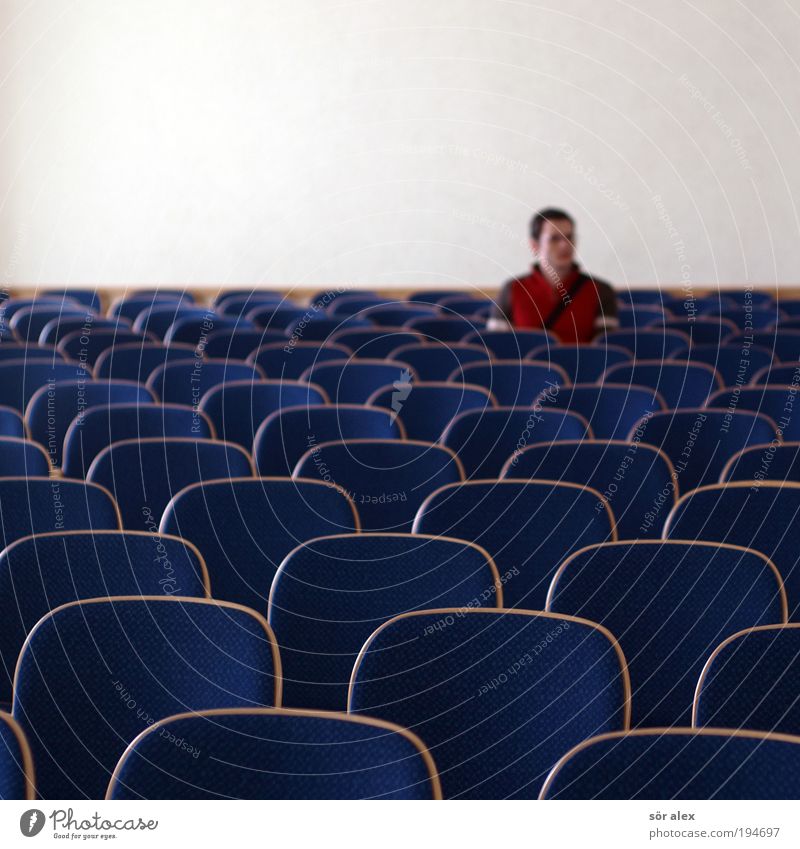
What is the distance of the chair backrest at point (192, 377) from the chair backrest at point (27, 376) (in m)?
0.34

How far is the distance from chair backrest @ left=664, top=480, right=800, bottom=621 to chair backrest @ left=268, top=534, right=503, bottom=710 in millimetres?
746

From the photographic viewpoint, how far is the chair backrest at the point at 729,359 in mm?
5805

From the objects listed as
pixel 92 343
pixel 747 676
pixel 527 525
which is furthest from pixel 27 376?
pixel 747 676

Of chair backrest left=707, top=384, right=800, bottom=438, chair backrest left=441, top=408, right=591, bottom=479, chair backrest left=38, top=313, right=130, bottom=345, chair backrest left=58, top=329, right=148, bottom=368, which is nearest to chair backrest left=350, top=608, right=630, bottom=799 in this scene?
chair backrest left=441, top=408, right=591, bottom=479

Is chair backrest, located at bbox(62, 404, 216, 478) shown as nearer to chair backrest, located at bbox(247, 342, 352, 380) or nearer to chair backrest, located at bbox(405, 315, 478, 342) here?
chair backrest, located at bbox(247, 342, 352, 380)

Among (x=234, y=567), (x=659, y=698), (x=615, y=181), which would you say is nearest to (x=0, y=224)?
(x=615, y=181)

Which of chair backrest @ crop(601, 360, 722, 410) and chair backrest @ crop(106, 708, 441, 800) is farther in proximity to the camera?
chair backrest @ crop(601, 360, 722, 410)

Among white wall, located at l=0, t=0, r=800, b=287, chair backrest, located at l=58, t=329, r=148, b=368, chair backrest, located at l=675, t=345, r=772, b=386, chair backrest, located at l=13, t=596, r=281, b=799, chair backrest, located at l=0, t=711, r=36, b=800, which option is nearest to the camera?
chair backrest, located at l=0, t=711, r=36, b=800

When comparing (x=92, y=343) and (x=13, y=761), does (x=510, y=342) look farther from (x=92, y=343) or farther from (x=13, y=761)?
(x=13, y=761)

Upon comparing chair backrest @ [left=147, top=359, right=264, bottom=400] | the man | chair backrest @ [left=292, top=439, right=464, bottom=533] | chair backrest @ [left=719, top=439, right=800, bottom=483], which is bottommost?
chair backrest @ [left=292, top=439, right=464, bottom=533]

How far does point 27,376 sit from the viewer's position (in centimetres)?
541

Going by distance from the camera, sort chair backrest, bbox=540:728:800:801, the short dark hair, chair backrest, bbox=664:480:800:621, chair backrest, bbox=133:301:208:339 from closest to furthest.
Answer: chair backrest, bbox=540:728:800:801
chair backrest, bbox=664:480:800:621
the short dark hair
chair backrest, bbox=133:301:208:339

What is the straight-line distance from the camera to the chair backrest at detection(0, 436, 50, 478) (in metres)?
3.84

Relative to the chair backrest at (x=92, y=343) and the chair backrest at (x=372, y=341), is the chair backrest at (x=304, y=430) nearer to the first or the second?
the chair backrest at (x=372, y=341)
